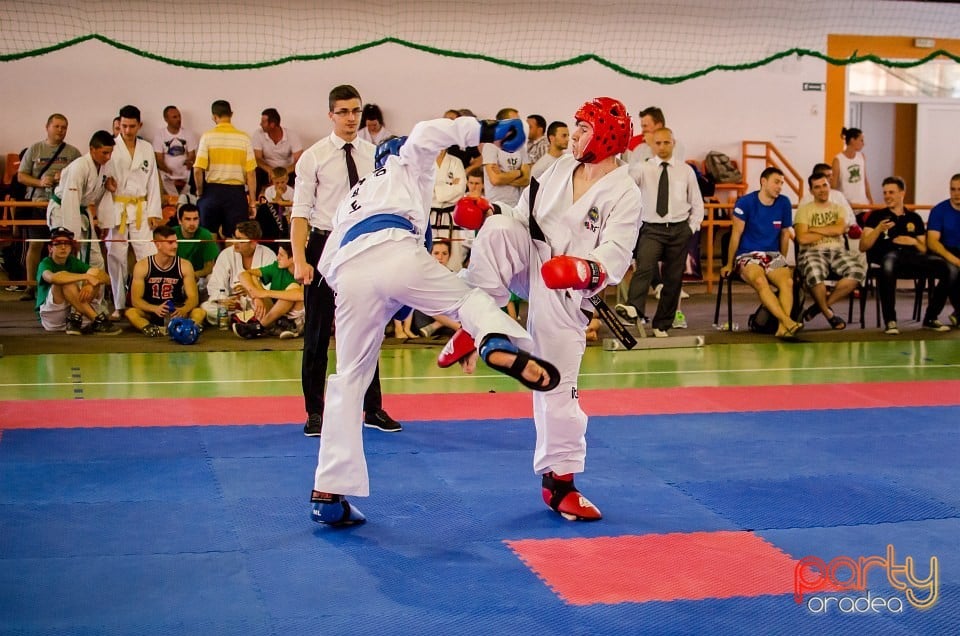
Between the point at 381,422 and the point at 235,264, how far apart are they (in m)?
4.65

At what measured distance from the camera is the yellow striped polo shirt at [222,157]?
458 inches

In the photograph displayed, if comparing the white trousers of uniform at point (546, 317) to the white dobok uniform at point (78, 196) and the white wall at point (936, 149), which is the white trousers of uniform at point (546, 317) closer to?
the white dobok uniform at point (78, 196)

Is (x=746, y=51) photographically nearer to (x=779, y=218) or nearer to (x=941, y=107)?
(x=941, y=107)

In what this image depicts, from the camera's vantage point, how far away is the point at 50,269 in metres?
10.1

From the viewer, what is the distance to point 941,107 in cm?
1727

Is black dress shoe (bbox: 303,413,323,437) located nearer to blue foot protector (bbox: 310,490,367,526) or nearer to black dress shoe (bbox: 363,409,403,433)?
black dress shoe (bbox: 363,409,403,433)

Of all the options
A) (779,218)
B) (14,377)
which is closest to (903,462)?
(779,218)

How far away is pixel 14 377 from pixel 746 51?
38.5ft

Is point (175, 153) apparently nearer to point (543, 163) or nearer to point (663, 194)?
point (543, 163)

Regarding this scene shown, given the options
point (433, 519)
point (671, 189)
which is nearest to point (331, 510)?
point (433, 519)

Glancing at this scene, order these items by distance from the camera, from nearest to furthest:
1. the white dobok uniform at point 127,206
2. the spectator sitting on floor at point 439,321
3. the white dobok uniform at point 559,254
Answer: the white dobok uniform at point 559,254 < the spectator sitting on floor at point 439,321 < the white dobok uniform at point 127,206

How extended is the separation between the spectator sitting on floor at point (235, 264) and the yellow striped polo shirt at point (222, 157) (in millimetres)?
1519

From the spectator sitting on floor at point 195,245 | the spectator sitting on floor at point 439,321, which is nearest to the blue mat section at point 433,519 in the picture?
the spectator sitting on floor at point 439,321

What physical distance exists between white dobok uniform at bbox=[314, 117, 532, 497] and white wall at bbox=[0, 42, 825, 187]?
10388 mm
